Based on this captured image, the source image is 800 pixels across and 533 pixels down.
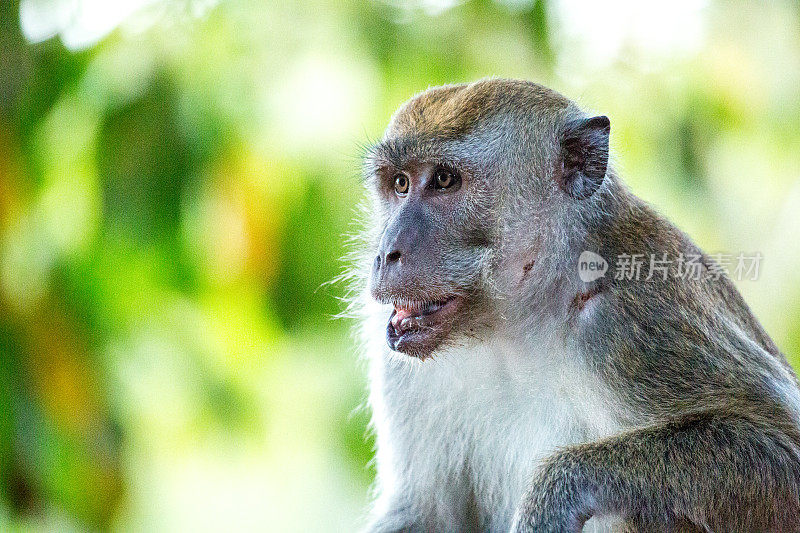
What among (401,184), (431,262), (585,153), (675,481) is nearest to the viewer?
(675,481)

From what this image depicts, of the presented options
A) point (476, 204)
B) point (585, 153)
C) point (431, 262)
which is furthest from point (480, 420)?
point (585, 153)

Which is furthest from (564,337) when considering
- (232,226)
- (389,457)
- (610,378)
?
(232,226)

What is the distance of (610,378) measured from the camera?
13.0 feet

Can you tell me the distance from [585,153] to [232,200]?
397 centimetres

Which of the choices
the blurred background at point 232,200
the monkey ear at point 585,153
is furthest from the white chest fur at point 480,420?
the blurred background at point 232,200

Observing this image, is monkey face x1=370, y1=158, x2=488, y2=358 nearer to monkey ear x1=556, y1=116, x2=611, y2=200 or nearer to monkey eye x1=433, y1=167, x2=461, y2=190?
monkey eye x1=433, y1=167, x2=461, y2=190

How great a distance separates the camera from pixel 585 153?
4.21 metres

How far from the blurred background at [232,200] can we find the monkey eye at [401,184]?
8.30ft

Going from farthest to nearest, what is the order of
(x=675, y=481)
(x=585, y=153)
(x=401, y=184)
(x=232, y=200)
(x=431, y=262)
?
(x=232, y=200), (x=401, y=184), (x=585, y=153), (x=431, y=262), (x=675, y=481)

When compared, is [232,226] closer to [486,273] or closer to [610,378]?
[486,273]

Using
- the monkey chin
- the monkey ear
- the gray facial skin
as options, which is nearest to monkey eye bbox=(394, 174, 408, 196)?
the gray facial skin

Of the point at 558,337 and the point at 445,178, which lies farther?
the point at 445,178

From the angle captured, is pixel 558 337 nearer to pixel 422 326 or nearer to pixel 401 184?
pixel 422 326

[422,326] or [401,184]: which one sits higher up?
[401,184]
